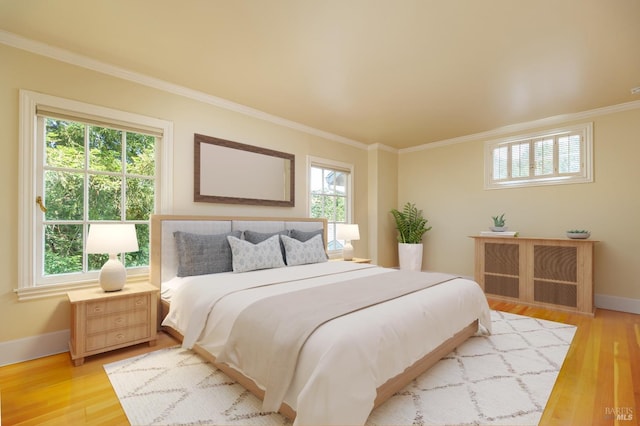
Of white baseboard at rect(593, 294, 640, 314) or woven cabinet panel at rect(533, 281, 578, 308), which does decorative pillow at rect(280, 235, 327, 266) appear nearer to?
woven cabinet panel at rect(533, 281, 578, 308)

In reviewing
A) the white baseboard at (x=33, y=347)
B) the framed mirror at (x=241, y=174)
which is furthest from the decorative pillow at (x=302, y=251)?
the white baseboard at (x=33, y=347)

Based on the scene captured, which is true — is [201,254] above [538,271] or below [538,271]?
above

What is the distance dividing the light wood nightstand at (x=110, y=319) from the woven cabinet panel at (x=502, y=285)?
4.26m

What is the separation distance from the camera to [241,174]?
384 cm

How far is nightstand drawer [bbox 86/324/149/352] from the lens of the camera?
92.6 inches

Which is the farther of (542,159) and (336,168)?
(336,168)

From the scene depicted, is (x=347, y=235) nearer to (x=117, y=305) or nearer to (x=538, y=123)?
(x=117, y=305)

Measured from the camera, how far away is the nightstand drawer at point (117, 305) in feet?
7.74

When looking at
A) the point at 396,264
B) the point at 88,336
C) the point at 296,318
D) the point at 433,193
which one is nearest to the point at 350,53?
the point at 296,318

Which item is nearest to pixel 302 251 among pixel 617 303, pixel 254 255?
pixel 254 255

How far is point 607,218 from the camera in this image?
3875 millimetres

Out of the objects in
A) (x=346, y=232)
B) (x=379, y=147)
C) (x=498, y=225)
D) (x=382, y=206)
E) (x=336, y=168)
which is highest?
(x=379, y=147)

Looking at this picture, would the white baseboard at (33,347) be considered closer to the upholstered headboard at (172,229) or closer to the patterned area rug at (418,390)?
the patterned area rug at (418,390)

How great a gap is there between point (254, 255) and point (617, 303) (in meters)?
4.52
